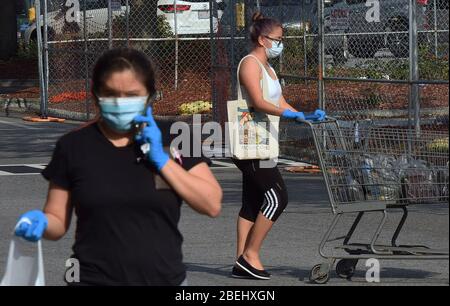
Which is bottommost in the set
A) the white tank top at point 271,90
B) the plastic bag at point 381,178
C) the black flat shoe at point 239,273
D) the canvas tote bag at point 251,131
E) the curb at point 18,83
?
the curb at point 18,83

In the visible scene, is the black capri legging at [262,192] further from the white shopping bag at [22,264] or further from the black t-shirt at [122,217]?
the white shopping bag at [22,264]

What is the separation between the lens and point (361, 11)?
66.8 feet

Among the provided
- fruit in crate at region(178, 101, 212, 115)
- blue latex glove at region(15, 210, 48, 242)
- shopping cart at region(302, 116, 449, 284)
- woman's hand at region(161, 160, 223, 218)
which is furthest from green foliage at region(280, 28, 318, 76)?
blue latex glove at region(15, 210, 48, 242)

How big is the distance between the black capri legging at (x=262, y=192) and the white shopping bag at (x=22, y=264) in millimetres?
3944

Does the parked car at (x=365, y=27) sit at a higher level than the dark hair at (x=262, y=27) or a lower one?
lower

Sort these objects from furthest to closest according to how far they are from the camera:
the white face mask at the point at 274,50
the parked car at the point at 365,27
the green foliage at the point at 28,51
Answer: the green foliage at the point at 28,51
the parked car at the point at 365,27
the white face mask at the point at 274,50

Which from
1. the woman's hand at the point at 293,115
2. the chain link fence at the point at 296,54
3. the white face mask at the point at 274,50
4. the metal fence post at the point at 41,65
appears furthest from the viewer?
the metal fence post at the point at 41,65

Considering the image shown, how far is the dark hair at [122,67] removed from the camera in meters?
4.90

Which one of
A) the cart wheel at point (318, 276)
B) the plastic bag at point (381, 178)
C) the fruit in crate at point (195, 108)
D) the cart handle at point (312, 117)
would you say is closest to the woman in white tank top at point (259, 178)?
the cart handle at point (312, 117)

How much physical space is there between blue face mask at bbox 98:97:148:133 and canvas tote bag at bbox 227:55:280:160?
13.3ft

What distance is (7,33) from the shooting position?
29.8m

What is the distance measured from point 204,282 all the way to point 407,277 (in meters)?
1.48

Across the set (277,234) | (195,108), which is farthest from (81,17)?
(277,234)

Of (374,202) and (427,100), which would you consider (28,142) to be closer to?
(427,100)
